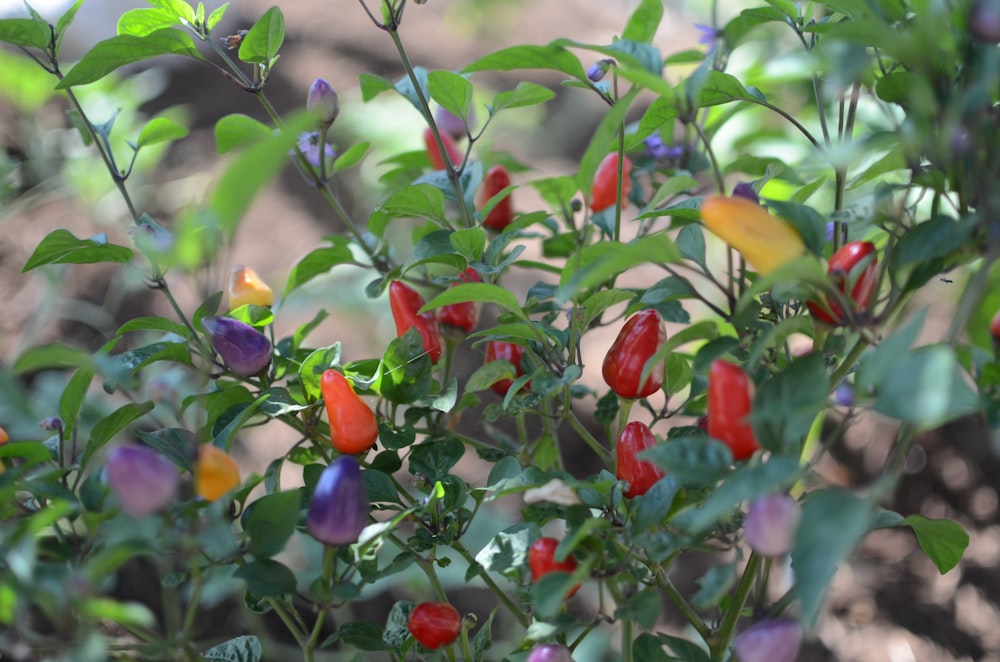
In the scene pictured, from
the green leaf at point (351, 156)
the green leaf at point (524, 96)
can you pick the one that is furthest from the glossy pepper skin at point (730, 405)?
the green leaf at point (351, 156)

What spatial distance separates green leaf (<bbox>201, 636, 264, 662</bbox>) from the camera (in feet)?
2.27

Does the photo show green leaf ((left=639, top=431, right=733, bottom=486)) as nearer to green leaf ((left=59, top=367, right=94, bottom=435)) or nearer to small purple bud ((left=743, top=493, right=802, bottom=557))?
small purple bud ((left=743, top=493, right=802, bottom=557))

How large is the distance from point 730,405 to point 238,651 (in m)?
0.44

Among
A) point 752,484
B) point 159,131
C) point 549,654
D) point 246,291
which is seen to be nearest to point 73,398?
point 246,291

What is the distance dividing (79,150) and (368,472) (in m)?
1.60

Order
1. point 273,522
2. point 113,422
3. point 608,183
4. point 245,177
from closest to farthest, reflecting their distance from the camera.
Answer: point 245,177 < point 273,522 < point 113,422 < point 608,183

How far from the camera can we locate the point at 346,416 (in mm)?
648

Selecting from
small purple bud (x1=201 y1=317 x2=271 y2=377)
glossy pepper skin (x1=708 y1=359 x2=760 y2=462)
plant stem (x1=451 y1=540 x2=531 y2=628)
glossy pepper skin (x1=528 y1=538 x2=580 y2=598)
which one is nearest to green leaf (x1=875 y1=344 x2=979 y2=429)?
glossy pepper skin (x1=708 y1=359 x2=760 y2=462)

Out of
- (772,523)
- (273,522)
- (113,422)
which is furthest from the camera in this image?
(113,422)

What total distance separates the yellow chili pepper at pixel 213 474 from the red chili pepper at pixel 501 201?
414mm

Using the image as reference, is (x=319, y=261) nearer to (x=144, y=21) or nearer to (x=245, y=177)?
(x=144, y=21)

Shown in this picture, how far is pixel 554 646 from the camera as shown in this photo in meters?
0.59

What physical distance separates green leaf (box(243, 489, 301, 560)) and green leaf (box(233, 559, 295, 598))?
10mm

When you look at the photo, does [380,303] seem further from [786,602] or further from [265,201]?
[786,602]
